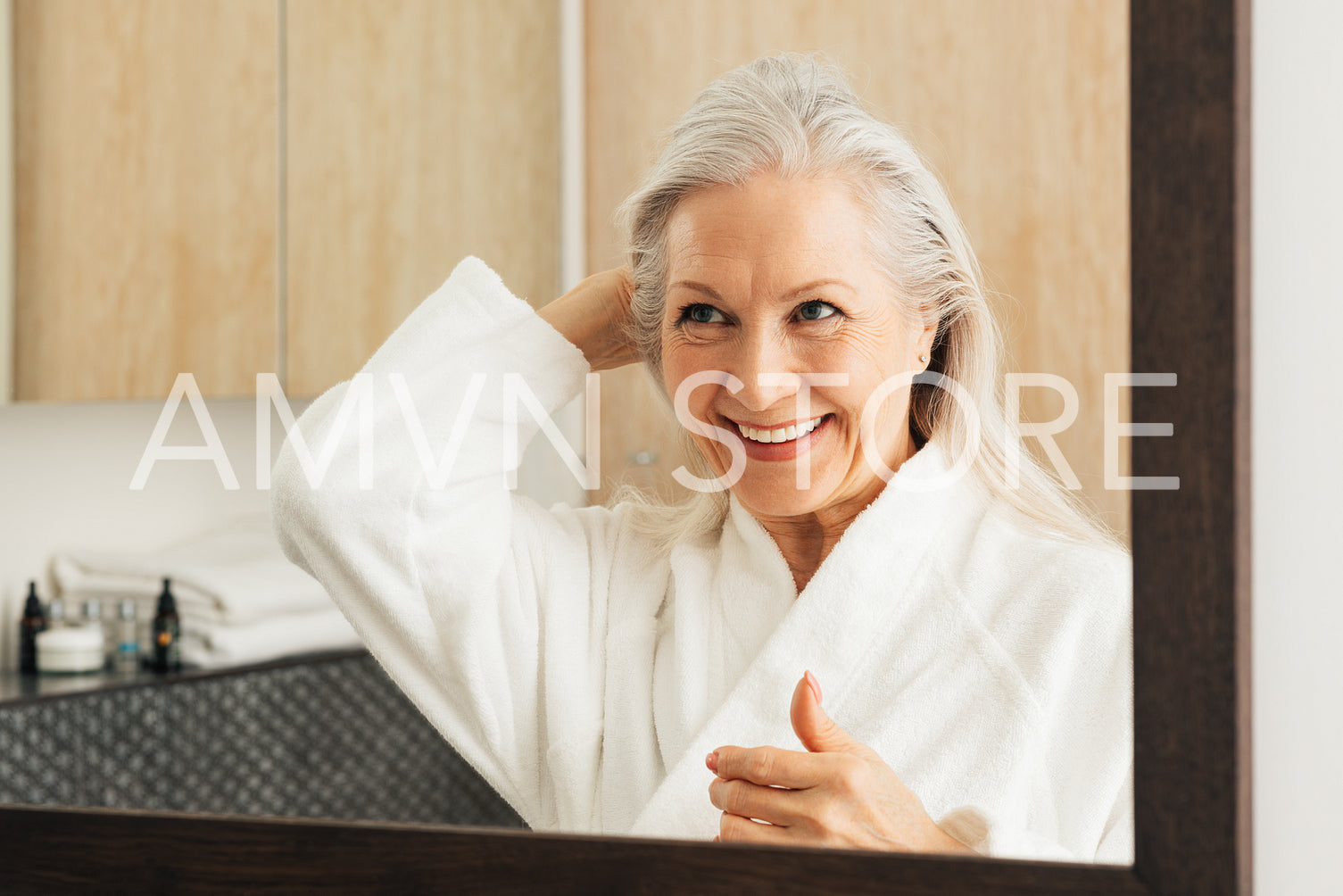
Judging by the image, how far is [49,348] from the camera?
0.77m

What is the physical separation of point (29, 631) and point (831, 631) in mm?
668

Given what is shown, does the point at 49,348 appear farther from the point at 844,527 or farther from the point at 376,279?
the point at 844,527

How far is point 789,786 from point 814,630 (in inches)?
5.4

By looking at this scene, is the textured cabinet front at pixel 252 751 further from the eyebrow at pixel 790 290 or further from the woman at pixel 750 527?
the eyebrow at pixel 790 290

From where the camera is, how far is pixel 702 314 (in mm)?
446

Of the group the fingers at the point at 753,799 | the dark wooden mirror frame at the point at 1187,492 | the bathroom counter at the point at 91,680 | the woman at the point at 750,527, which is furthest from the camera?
the bathroom counter at the point at 91,680

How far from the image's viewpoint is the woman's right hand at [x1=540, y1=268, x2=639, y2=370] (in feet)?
1.65

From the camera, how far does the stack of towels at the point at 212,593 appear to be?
0.86 m

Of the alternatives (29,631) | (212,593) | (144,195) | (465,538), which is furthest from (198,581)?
(465,538)

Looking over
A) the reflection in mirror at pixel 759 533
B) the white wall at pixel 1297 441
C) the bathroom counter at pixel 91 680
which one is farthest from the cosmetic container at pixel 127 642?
the white wall at pixel 1297 441

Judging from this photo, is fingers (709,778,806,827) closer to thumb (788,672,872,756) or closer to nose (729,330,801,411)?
thumb (788,672,872,756)

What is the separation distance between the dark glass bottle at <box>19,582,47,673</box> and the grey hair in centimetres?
56

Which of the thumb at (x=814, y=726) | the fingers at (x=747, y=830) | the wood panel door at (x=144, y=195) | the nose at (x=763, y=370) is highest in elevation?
the wood panel door at (x=144, y=195)

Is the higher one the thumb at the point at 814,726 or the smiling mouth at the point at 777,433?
the smiling mouth at the point at 777,433
